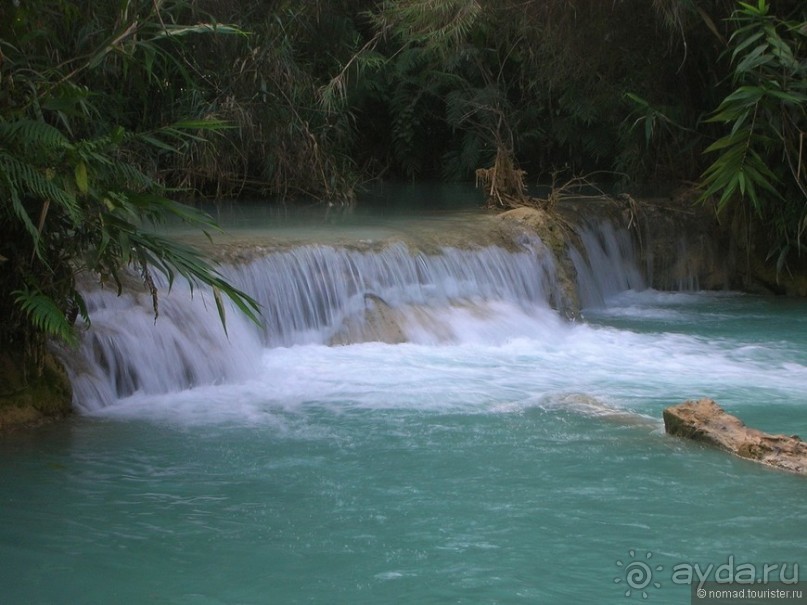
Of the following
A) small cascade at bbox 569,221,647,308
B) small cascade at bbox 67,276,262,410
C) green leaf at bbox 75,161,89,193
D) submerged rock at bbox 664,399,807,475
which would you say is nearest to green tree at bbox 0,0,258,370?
green leaf at bbox 75,161,89,193

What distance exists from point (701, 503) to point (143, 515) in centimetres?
260

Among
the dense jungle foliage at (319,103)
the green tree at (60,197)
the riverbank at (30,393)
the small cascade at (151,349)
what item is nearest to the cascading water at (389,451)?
the small cascade at (151,349)

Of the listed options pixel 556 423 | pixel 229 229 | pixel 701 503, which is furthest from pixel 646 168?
pixel 701 503

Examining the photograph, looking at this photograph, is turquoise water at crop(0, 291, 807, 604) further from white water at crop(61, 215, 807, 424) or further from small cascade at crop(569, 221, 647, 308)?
small cascade at crop(569, 221, 647, 308)

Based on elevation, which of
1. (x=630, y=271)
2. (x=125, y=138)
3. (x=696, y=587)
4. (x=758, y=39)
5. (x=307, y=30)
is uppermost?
(x=307, y=30)

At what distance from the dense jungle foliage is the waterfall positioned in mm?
363

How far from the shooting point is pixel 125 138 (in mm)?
6141

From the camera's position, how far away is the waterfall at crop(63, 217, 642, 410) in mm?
7727

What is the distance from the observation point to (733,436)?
20.6ft

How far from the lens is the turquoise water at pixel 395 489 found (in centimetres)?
468

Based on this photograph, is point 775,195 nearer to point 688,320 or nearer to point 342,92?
point 688,320

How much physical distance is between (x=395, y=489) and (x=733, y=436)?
6.22 ft

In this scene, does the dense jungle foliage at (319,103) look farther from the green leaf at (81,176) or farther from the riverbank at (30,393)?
the riverbank at (30,393)

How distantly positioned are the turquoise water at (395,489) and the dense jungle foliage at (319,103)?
856 millimetres
